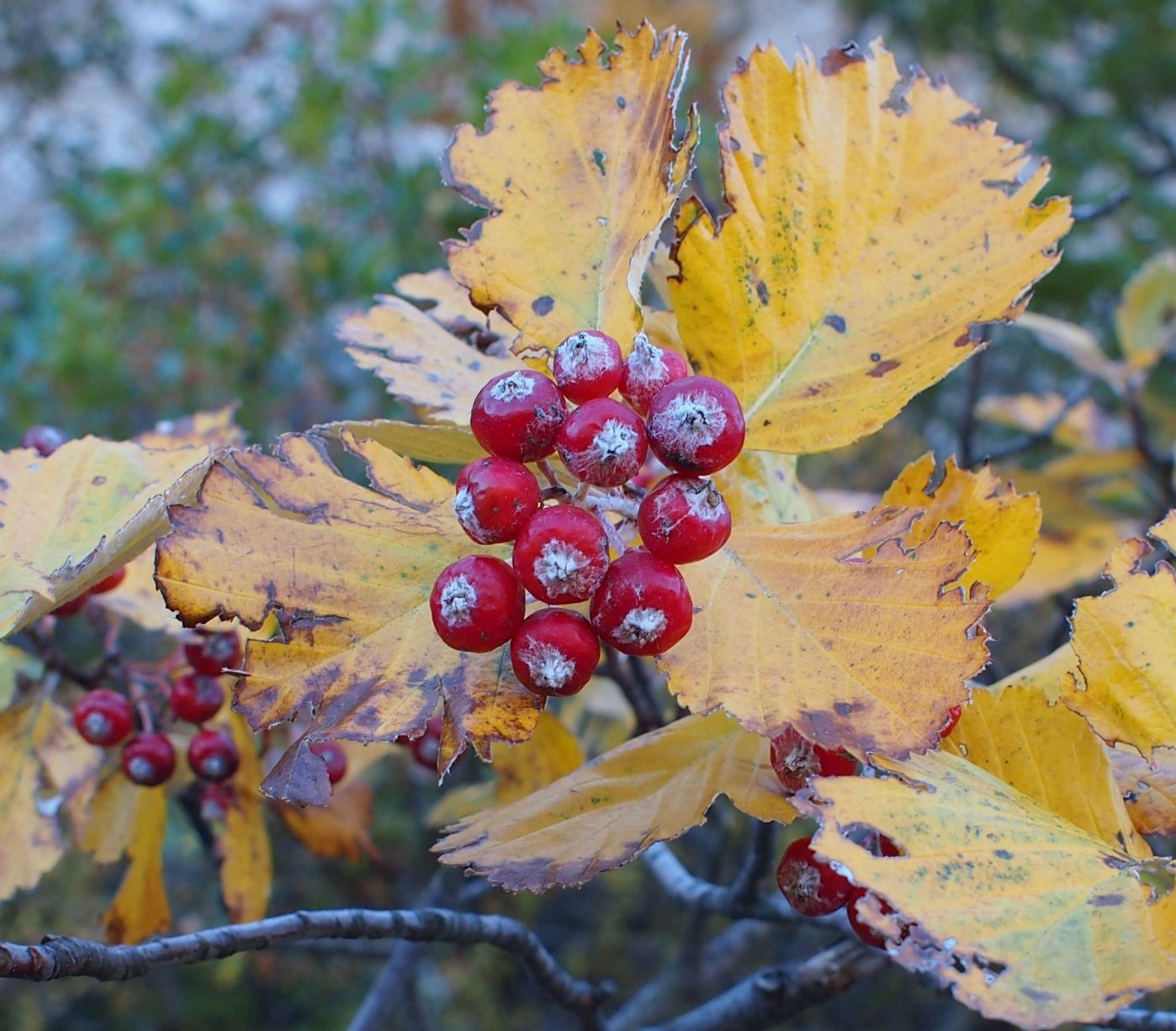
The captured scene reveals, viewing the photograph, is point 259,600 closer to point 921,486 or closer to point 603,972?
point 921,486

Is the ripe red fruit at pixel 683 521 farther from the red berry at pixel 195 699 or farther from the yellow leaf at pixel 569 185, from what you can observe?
the red berry at pixel 195 699

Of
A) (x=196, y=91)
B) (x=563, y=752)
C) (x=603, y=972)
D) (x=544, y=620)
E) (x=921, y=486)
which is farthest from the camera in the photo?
(x=196, y=91)

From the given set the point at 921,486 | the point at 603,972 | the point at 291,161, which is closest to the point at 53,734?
the point at 921,486

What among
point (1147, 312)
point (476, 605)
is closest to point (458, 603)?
point (476, 605)

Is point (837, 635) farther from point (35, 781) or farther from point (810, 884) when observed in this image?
point (35, 781)

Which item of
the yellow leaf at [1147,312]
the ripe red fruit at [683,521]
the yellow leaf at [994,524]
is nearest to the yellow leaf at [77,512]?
the ripe red fruit at [683,521]

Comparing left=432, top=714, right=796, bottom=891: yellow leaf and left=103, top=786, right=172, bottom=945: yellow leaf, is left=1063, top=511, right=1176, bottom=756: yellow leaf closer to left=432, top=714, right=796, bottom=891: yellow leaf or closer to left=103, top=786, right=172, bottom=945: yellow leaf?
left=432, top=714, right=796, bottom=891: yellow leaf
